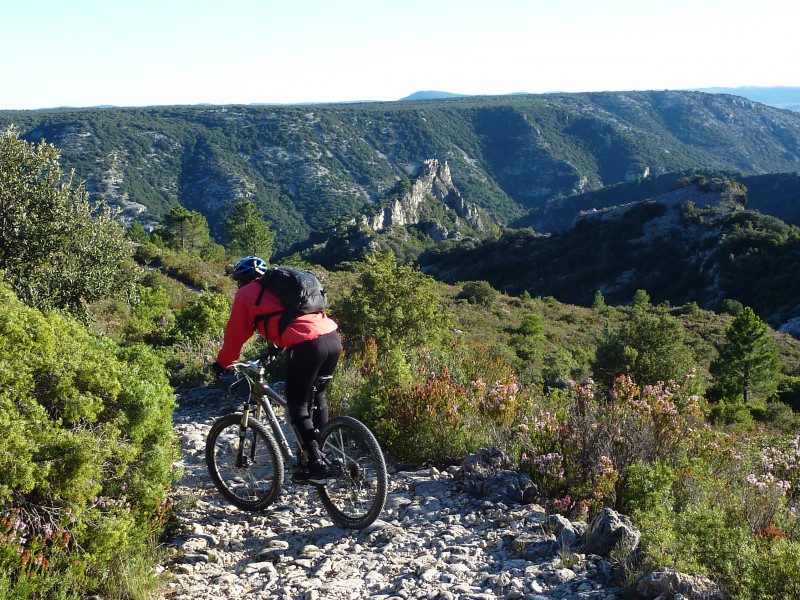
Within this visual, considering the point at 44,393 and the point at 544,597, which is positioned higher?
the point at 44,393

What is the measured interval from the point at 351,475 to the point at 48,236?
334 inches

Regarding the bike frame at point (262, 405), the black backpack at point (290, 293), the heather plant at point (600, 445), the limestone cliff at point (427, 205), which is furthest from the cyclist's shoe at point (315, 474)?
the limestone cliff at point (427, 205)

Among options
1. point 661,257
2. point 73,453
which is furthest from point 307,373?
point 661,257

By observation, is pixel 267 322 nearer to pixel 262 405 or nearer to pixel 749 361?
pixel 262 405

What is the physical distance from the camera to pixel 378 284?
12.4 metres

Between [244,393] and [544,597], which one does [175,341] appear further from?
[544,597]

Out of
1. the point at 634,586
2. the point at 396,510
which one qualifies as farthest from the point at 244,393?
the point at 634,586

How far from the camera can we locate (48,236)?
9.95 meters

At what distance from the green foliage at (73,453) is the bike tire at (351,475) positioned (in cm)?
111

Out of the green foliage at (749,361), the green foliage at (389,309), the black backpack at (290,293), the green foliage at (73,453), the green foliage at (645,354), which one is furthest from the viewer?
the green foliage at (749,361)

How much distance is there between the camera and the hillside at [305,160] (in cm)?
13975

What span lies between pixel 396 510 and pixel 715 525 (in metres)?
2.22

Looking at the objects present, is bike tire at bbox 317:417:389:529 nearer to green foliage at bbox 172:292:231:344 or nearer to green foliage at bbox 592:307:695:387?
green foliage at bbox 172:292:231:344

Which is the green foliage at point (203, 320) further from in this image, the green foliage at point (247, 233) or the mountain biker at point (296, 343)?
the green foliage at point (247, 233)
